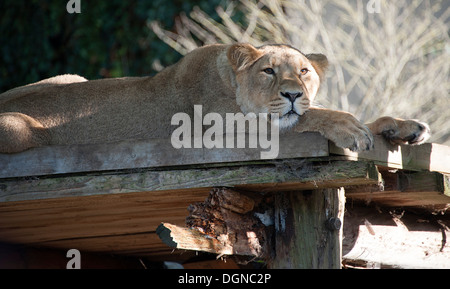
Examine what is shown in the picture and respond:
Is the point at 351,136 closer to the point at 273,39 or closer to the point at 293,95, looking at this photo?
the point at 293,95

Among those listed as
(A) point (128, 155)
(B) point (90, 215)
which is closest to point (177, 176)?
(A) point (128, 155)

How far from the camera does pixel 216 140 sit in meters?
3.81

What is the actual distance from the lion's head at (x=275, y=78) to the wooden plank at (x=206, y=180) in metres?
0.59

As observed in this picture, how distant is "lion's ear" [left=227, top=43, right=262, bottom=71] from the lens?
4.71 metres

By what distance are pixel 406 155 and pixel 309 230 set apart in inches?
30.6

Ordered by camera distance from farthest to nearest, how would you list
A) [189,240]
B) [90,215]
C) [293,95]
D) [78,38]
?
[78,38]
[90,215]
[293,95]
[189,240]

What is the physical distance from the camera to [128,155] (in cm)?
396

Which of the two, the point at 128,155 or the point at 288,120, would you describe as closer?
the point at 128,155

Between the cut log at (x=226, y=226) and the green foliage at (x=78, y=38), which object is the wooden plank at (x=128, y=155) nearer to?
the cut log at (x=226, y=226)

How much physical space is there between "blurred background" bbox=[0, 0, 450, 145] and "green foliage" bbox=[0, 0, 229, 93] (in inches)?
0.7

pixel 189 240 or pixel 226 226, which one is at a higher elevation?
pixel 226 226

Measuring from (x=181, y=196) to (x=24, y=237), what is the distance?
1841 mm

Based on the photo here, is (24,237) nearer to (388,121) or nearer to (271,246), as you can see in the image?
(271,246)

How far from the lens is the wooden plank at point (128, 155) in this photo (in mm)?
3645
